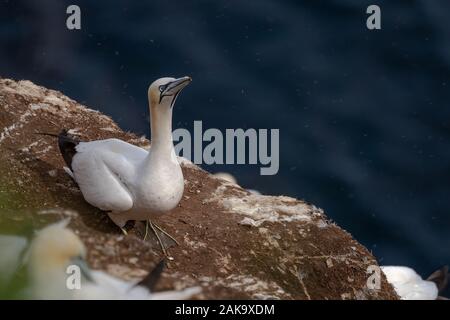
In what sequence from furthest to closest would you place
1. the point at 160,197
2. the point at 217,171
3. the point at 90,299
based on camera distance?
the point at 217,171 < the point at 160,197 < the point at 90,299

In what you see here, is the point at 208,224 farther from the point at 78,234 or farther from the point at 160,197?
the point at 78,234

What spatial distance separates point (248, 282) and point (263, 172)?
23.8 ft

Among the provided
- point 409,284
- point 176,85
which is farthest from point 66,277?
point 409,284

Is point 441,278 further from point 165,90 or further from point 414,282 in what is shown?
point 165,90

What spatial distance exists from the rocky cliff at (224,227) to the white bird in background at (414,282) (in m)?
2.90

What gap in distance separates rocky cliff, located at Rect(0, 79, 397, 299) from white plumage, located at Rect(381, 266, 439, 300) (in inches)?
115

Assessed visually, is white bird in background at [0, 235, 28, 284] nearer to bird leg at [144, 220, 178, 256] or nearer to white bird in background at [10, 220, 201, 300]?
white bird in background at [10, 220, 201, 300]

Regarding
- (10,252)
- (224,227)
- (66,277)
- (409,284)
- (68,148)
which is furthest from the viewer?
(409,284)

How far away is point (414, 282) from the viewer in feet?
39.6

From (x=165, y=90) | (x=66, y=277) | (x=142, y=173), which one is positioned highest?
(x=165, y=90)

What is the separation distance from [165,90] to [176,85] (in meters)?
0.12
